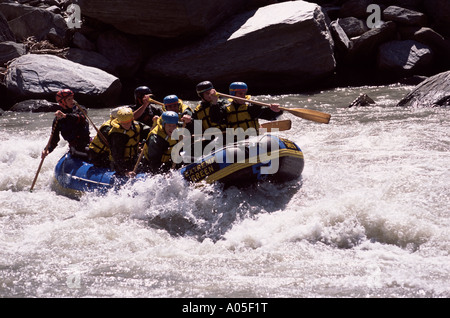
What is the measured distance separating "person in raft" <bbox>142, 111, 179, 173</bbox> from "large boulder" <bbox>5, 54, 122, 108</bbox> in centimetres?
607

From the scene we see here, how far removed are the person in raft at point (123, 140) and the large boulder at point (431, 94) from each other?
19.3 ft

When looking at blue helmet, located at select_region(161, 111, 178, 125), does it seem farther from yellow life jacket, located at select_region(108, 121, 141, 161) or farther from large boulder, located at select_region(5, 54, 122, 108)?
large boulder, located at select_region(5, 54, 122, 108)

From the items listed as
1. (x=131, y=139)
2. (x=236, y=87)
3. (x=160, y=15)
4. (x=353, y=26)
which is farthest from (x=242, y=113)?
(x=353, y=26)

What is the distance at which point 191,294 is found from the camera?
14.2ft

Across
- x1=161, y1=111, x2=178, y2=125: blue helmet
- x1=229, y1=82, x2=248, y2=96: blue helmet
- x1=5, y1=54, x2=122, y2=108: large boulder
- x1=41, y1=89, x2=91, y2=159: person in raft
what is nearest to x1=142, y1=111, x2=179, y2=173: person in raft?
x1=161, y1=111, x2=178, y2=125: blue helmet

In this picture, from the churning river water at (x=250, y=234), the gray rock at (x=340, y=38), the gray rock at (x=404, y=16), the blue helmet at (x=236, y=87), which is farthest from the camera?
the gray rock at (x=404, y=16)

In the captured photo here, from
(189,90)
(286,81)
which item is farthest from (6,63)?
(286,81)

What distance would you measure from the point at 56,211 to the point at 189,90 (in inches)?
281

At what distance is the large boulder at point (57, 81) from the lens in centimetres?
1187

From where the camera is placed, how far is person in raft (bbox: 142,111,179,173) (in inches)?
238

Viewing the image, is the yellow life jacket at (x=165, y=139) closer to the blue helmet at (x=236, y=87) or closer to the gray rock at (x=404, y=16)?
the blue helmet at (x=236, y=87)

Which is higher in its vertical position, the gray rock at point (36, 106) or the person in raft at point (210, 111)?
the person in raft at point (210, 111)

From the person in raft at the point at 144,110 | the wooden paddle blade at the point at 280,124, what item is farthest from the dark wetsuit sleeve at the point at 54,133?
the wooden paddle blade at the point at 280,124

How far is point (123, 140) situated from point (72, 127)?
2.91ft
